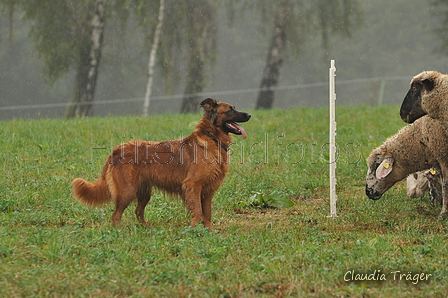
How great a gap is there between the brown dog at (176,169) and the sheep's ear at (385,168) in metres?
2.47

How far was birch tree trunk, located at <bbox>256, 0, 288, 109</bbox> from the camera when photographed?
23.0 metres

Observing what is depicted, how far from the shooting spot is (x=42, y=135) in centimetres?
1320

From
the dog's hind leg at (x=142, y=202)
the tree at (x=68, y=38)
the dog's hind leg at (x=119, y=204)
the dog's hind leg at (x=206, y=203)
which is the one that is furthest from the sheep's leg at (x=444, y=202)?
the tree at (x=68, y=38)

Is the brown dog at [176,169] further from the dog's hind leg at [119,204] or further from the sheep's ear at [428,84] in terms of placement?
the sheep's ear at [428,84]

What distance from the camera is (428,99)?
758 cm

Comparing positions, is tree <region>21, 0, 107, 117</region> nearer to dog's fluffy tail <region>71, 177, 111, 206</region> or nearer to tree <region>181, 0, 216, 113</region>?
tree <region>181, 0, 216, 113</region>

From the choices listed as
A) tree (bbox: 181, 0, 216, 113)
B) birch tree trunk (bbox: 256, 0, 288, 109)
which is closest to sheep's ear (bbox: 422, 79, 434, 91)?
birch tree trunk (bbox: 256, 0, 288, 109)

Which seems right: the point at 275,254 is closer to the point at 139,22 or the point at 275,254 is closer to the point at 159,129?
the point at 159,129

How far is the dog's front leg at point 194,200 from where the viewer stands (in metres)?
6.82

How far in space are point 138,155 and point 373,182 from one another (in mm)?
3649

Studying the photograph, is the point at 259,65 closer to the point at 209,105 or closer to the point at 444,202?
the point at 444,202

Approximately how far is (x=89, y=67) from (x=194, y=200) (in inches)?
653

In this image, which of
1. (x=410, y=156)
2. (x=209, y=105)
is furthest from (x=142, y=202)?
(x=410, y=156)

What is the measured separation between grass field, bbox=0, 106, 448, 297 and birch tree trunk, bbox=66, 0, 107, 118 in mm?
9859
